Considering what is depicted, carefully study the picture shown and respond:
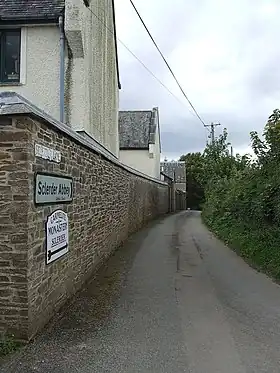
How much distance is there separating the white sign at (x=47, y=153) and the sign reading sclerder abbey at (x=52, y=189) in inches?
10.3

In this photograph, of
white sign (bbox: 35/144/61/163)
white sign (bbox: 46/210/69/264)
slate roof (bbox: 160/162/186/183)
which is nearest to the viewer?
white sign (bbox: 35/144/61/163)

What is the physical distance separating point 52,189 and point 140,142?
132 feet

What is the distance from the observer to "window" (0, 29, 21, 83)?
15.7 meters

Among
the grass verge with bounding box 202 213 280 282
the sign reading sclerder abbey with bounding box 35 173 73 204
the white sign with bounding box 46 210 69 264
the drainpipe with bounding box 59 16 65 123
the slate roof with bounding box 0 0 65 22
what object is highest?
the slate roof with bounding box 0 0 65 22

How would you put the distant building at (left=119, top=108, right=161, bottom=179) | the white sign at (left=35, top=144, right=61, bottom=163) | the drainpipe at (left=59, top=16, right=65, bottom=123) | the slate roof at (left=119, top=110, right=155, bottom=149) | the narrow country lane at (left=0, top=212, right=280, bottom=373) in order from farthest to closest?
the slate roof at (left=119, top=110, right=155, bottom=149), the distant building at (left=119, top=108, right=161, bottom=179), the drainpipe at (left=59, top=16, right=65, bottom=123), the white sign at (left=35, top=144, right=61, bottom=163), the narrow country lane at (left=0, top=212, right=280, bottom=373)

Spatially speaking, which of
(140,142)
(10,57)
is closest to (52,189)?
(10,57)

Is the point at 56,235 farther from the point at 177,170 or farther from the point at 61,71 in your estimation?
the point at 177,170

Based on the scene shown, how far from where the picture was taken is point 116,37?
24.2 metres

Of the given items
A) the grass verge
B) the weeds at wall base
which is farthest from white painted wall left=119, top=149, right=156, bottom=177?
the weeds at wall base

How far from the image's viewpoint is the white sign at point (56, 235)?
6.80 metres

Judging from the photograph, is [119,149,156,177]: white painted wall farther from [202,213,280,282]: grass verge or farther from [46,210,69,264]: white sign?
[46,210,69,264]: white sign

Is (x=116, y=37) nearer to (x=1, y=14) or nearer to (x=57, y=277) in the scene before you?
(x=1, y=14)

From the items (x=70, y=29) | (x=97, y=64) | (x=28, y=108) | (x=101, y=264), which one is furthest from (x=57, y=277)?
(x=97, y=64)

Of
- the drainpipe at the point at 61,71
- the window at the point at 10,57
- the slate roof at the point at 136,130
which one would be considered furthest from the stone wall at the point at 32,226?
the slate roof at the point at 136,130
